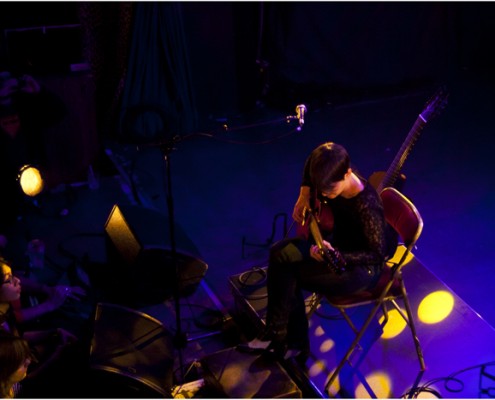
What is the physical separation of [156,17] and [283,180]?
7.25 feet

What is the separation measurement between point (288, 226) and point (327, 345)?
1442 mm

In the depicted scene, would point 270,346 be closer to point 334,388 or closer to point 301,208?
point 334,388

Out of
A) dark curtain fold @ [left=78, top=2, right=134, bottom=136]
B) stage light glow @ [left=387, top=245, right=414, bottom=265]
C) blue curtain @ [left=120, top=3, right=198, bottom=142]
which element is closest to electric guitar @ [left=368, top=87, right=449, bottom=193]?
stage light glow @ [left=387, top=245, right=414, bottom=265]

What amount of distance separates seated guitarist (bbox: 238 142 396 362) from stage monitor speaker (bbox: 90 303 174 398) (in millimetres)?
462

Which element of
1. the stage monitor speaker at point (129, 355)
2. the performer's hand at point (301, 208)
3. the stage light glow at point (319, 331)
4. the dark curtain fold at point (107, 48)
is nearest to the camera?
the stage monitor speaker at point (129, 355)

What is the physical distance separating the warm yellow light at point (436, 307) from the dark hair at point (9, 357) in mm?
2362

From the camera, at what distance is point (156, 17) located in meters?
5.97

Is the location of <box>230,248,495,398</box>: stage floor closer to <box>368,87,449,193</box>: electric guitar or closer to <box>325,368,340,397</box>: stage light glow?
<box>325,368,340,397</box>: stage light glow

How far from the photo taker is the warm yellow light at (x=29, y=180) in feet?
12.5

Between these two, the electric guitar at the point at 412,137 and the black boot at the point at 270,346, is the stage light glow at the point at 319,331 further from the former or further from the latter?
the electric guitar at the point at 412,137

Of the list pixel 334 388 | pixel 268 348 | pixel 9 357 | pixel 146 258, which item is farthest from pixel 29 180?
pixel 334 388

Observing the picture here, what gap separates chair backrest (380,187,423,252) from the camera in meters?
2.94

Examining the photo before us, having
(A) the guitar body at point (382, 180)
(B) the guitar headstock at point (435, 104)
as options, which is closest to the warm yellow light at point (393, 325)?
(A) the guitar body at point (382, 180)

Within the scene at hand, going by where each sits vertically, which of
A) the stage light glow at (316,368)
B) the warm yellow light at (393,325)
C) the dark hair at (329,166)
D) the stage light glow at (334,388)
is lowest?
the stage light glow at (334,388)
